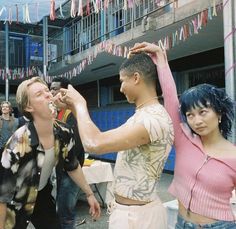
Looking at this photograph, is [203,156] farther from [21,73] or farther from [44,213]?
[21,73]

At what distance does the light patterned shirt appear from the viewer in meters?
1.61

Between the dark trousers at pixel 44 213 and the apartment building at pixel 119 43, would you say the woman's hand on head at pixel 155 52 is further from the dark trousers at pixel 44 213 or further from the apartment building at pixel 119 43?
the apartment building at pixel 119 43

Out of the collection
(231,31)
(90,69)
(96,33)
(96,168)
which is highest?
(96,33)

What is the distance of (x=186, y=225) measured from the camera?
1.64 metres

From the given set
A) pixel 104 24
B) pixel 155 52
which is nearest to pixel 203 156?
pixel 155 52

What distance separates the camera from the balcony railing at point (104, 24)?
7615mm

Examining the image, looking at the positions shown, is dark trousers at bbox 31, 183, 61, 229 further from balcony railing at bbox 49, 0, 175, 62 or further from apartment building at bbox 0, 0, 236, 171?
balcony railing at bbox 49, 0, 175, 62

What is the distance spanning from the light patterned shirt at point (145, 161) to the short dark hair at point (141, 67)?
0.47ft

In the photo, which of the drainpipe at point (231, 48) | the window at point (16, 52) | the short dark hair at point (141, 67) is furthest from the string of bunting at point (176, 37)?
the window at point (16, 52)

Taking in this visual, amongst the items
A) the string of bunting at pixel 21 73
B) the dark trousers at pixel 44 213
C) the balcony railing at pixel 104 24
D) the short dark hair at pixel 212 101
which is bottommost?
the dark trousers at pixel 44 213

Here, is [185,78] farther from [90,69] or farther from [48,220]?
[48,220]

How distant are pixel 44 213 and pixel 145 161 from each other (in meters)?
1.04

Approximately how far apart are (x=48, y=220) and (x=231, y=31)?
67.8 inches

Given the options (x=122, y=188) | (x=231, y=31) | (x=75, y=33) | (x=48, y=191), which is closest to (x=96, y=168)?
(x=48, y=191)
